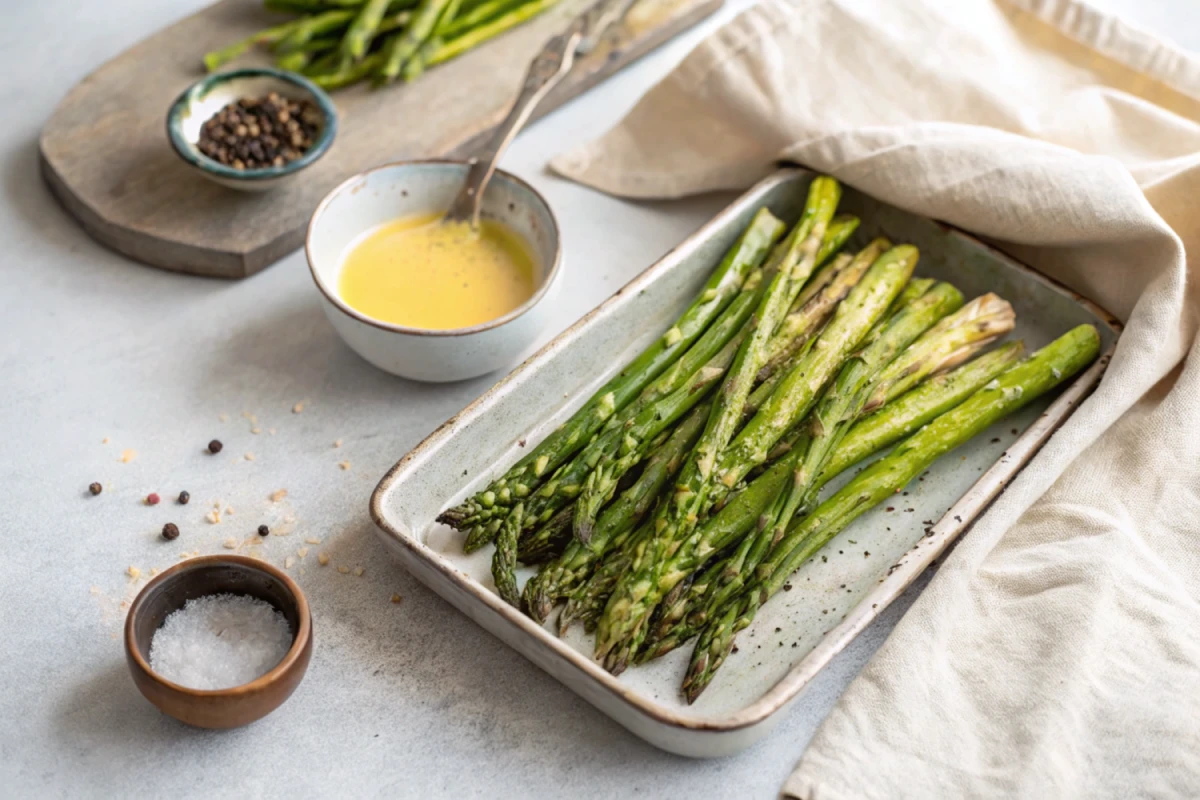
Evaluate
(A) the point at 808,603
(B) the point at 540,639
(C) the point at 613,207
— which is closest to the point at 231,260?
(C) the point at 613,207

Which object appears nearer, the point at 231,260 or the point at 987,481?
the point at 987,481

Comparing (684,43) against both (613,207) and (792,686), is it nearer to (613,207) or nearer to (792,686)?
(613,207)

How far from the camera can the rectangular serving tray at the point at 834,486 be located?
2.25 m

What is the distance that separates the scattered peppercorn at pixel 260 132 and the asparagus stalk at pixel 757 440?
1690 mm

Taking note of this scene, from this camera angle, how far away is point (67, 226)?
3436 mm

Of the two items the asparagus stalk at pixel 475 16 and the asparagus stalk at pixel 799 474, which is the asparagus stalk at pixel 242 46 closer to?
the asparagus stalk at pixel 475 16

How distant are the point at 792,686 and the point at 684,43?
289 centimetres

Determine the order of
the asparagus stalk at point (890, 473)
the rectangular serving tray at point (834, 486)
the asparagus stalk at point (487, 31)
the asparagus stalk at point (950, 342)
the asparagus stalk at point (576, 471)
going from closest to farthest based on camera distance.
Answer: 1. the rectangular serving tray at point (834, 486)
2. the asparagus stalk at point (890, 473)
3. the asparagus stalk at point (576, 471)
4. the asparagus stalk at point (950, 342)
5. the asparagus stalk at point (487, 31)

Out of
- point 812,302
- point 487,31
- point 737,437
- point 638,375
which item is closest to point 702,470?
point 737,437

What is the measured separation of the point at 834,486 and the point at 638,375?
56 centimetres

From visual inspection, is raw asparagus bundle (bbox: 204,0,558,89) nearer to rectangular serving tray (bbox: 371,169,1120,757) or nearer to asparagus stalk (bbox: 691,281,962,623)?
rectangular serving tray (bbox: 371,169,1120,757)

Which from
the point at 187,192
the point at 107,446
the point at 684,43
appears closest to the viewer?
the point at 107,446

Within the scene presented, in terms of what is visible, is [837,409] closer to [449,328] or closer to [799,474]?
[799,474]

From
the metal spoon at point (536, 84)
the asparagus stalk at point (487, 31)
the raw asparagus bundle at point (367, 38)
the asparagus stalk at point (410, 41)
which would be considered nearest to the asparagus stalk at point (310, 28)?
the raw asparagus bundle at point (367, 38)
